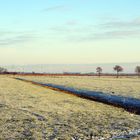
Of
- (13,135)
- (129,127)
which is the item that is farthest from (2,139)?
(129,127)

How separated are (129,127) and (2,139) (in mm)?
7076

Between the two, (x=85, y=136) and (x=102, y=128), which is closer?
(x=85, y=136)

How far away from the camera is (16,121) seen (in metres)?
21.5

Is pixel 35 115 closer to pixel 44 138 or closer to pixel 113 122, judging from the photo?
pixel 113 122

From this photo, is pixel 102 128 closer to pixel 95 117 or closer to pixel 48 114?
pixel 95 117

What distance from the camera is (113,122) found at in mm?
22391

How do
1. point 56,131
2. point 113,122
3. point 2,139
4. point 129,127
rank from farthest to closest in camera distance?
point 113,122, point 129,127, point 56,131, point 2,139

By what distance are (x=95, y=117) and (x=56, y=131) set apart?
6002 mm

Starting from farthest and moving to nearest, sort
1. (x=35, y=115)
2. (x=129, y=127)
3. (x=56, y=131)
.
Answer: (x=35, y=115)
(x=129, y=127)
(x=56, y=131)

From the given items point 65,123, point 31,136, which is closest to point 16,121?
point 65,123

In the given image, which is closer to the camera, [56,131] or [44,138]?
→ [44,138]

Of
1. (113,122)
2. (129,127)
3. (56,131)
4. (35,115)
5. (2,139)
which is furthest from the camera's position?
(35,115)

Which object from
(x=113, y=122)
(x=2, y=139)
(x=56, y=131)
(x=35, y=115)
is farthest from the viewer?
(x=35, y=115)

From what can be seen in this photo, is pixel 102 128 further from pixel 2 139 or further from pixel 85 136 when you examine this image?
pixel 2 139
